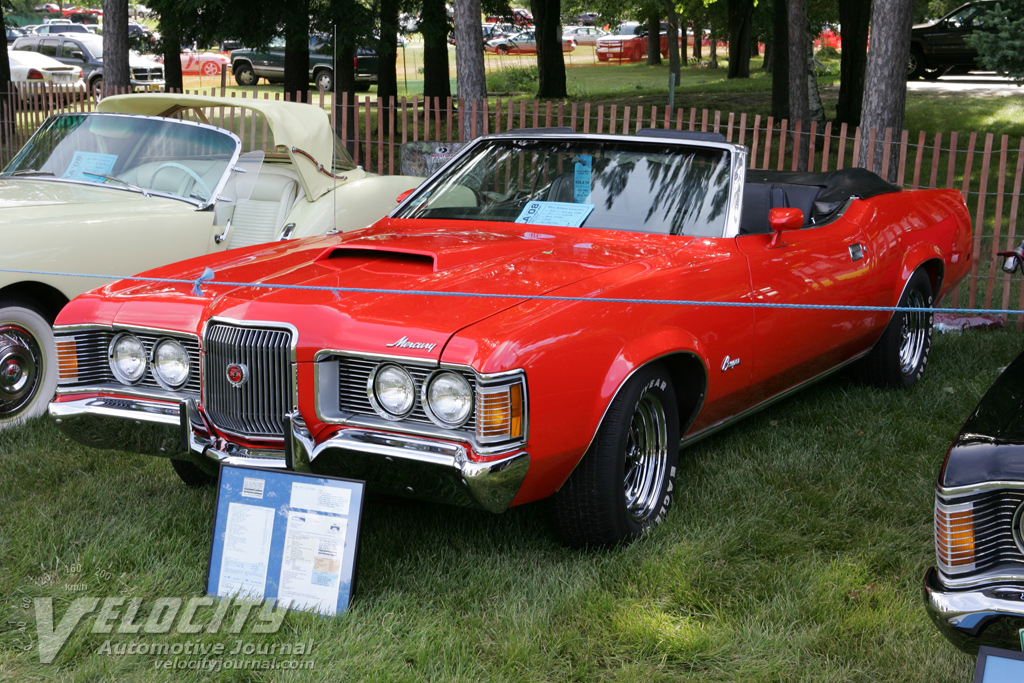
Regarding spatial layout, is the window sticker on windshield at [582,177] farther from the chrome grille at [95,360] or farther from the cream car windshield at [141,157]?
the cream car windshield at [141,157]

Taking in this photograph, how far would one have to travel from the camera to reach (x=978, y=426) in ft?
9.41

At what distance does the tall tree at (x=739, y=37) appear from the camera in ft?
87.1

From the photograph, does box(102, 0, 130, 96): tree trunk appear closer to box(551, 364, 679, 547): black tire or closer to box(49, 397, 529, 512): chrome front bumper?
box(49, 397, 529, 512): chrome front bumper

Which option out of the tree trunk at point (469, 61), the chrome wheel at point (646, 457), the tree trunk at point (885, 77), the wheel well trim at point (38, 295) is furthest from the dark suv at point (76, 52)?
the chrome wheel at point (646, 457)

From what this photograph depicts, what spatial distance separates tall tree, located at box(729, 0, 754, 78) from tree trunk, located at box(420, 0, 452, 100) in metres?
10.2

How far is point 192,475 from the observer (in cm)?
452

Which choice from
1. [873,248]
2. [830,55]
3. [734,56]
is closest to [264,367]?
[873,248]

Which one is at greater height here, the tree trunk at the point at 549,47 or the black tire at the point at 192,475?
the tree trunk at the point at 549,47

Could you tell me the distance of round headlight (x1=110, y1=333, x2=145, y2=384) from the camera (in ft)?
12.6

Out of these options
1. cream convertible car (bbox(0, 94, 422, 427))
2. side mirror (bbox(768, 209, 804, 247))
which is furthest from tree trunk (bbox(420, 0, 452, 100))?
side mirror (bbox(768, 209, 804, 247))

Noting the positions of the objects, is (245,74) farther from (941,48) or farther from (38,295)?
(38,295)

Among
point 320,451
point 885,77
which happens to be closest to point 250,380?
point 320,451

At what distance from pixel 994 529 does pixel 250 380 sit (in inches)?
93.0

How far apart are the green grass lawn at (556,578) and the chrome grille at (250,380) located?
61cm
